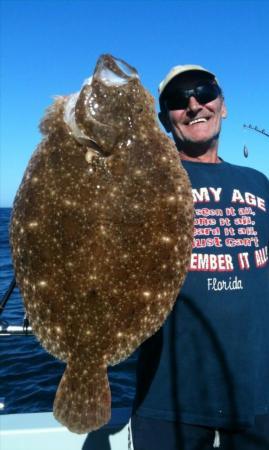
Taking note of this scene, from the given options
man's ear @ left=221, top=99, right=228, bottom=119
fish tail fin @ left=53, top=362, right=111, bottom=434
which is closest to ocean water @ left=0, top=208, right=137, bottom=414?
fish tail fin @ left=53, top=362, right=111, bottom=434

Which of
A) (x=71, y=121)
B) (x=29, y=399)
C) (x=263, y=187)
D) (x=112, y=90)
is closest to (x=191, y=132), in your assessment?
(x=263, y=187)

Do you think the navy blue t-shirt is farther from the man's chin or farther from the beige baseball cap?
the beige baseball cap

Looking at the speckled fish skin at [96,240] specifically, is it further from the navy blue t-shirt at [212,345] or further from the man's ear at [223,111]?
the man's ear at [223,111]

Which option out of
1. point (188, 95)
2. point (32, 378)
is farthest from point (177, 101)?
point (32, 378)

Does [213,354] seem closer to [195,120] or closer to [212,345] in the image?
[212,345]

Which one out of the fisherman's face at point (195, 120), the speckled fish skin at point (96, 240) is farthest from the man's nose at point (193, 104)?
the speckled fish skin at point (96, 240)
